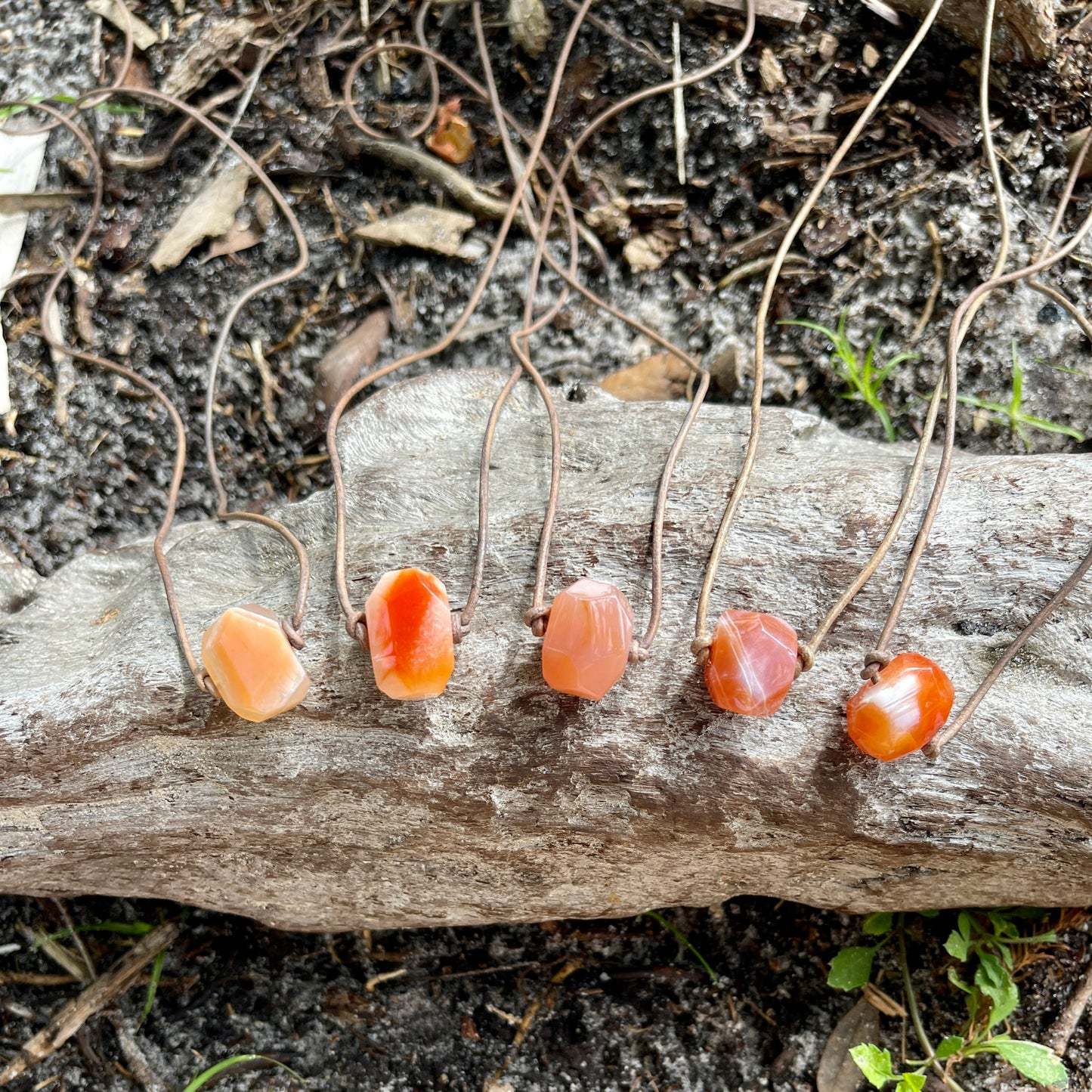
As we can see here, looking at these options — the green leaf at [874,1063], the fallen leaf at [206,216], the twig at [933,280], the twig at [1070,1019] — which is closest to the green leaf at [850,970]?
the green leaf at [874,1063]

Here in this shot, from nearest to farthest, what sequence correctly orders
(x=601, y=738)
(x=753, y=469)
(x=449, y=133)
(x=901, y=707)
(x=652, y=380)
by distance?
(x=901, y=707) < (x=601, y=738) < (x=753, y=469) < (x=652, y=380) < (x=449, y=133)

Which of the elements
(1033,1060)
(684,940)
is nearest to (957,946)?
(1033,1060)

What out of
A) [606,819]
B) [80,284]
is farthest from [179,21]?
[606,819]

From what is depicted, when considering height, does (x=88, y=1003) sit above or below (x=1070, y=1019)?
below

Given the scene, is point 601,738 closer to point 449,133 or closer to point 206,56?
point 449,133

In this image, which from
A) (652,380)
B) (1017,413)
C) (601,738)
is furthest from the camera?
(652,380)

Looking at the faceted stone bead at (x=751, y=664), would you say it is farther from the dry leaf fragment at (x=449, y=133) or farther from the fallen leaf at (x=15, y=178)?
the fallen leaf at (x=15, y=178)

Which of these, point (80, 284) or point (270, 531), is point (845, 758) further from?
point (80, 284)
